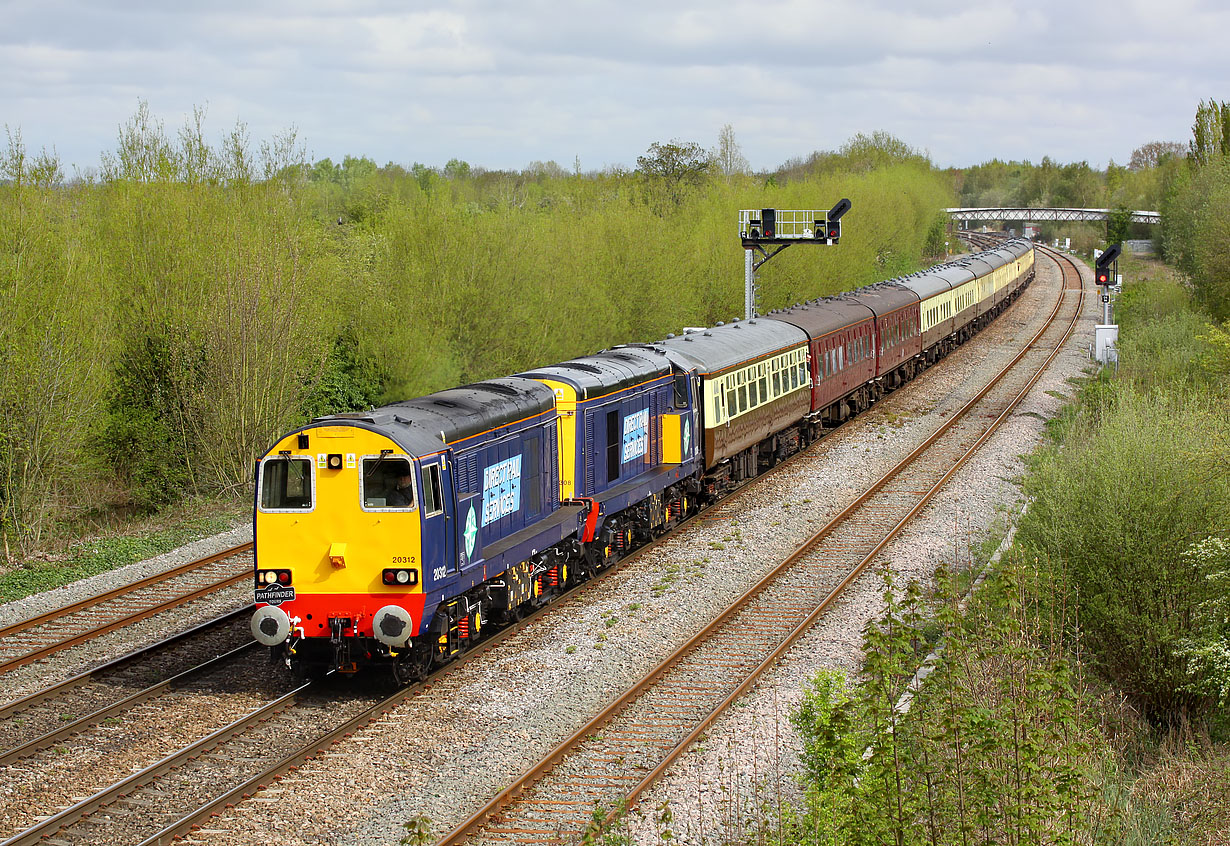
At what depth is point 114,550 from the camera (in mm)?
21172

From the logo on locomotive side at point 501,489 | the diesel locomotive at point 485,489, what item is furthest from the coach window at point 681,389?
the logo on locomotive side at point 501,489

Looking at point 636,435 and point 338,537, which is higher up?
point 636,435

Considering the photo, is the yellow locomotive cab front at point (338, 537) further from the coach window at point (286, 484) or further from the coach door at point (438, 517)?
the coach door at point (438, 517)

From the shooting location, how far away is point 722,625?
16297 mm

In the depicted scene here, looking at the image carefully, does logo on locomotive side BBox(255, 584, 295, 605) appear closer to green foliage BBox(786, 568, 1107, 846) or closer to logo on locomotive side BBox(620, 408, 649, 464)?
green foliage BBox(786, 568, 1107, 846)

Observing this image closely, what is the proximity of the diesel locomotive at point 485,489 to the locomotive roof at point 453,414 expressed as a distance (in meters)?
0.03

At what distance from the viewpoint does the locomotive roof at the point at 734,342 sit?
22906 mm

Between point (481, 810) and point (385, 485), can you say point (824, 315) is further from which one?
point (481, 810)

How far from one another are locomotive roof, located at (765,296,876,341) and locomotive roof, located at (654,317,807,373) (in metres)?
1.00

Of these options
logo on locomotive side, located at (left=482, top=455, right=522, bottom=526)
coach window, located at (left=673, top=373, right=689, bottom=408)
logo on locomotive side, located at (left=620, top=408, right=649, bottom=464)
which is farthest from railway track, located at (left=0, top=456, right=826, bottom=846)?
coach window, located at (left=673, top=373, right=689, bottom=408)

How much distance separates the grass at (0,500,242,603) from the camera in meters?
19.2

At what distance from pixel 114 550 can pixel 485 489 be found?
1002 cm

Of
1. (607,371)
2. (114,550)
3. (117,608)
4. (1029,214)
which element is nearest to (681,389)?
(607,371)

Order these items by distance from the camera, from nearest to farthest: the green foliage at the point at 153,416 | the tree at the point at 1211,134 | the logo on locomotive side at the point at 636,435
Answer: the logo on locomotive side at the point at 636,435
the green foliage at the point at 153,416
the tree at the point at 1211,134
